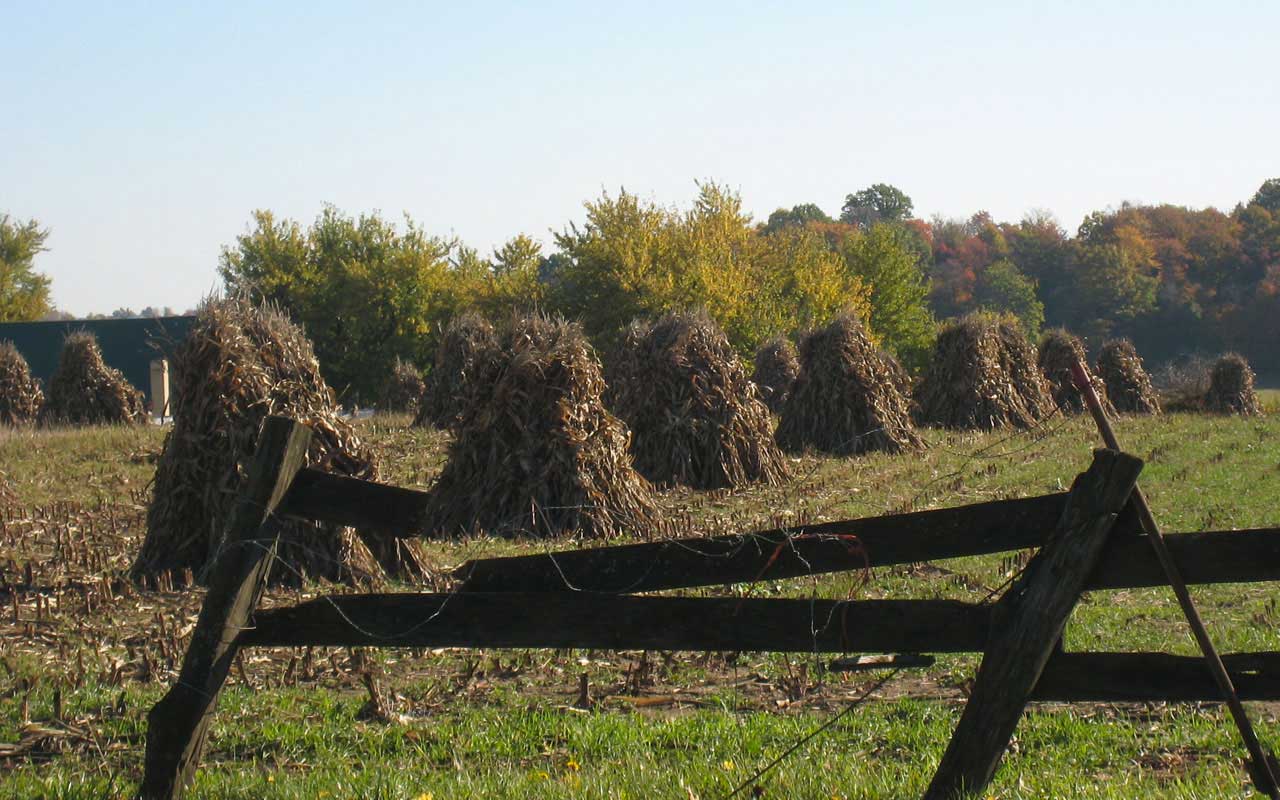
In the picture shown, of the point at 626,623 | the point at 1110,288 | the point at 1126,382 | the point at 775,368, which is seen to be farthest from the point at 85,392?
the point at 1110,288

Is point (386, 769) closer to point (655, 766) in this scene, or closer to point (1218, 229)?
point (655, 766)

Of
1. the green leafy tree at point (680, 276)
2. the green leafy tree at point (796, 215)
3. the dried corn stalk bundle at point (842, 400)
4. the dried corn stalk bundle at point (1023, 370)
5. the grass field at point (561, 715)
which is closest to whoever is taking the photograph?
the grass field at point (561, 715)

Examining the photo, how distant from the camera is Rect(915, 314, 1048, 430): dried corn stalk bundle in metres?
28.4

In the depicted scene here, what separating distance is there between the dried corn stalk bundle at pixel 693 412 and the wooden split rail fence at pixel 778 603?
39.9 ft

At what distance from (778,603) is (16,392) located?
94.2 ft

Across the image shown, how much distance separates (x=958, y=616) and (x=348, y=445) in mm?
6456

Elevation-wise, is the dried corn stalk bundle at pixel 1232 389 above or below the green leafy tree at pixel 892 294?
below

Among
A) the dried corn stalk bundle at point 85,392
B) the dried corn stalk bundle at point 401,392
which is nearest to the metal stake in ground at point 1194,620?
the dried corn stalk bundle at point 85,392

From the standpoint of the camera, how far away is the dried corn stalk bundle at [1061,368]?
1258 inches

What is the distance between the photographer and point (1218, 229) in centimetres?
9112

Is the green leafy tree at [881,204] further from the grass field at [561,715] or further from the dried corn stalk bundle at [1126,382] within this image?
the grass field at [561,715]

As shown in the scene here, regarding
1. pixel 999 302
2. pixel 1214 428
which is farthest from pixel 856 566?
pixel 999 302

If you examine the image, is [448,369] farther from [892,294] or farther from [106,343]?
[892,294]

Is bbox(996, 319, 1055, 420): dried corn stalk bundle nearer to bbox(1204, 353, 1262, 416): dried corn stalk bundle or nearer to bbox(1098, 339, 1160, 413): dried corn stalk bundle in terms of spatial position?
bbox(1098, 339, 1160, 413): dried corn stalk bundle
